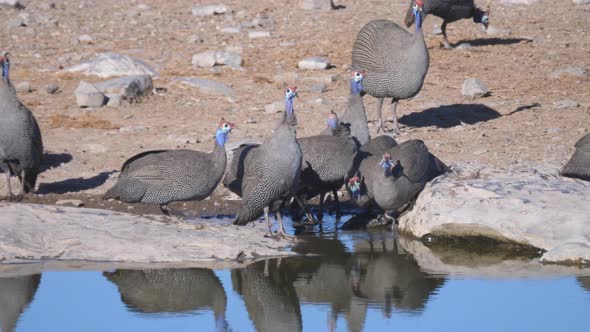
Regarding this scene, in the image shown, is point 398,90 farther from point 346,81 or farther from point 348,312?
point 348,312

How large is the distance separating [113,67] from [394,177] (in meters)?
5.20

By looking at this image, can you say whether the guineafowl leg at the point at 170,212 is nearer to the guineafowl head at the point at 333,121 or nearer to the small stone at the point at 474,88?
the guineafowl head at the point at 333,121

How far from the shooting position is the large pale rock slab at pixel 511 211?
7.67 metres

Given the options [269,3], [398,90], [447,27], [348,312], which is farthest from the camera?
[269,3]

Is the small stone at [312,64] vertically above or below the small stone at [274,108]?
above

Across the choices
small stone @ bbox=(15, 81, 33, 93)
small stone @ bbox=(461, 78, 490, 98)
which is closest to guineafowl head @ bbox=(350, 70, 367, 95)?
small stone @ bbox=(461, 78, 490, 98)

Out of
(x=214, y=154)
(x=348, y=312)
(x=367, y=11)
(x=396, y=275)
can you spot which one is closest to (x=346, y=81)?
(x=367, y=11)

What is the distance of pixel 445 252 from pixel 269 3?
29.5ft

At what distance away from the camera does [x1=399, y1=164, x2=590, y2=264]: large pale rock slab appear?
7668 millimetres

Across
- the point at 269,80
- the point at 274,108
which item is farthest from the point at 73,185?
the point at 269,80

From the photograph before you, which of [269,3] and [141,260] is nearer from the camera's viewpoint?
[141,260]

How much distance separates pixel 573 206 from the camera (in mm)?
7809

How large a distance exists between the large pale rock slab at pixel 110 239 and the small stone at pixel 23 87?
4.72 metres

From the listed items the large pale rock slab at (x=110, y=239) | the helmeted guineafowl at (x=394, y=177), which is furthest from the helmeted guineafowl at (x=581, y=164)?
the large pale rock slab at (x=110, y=239)
